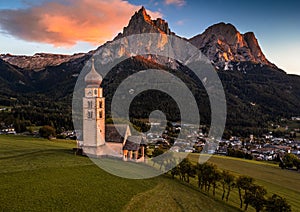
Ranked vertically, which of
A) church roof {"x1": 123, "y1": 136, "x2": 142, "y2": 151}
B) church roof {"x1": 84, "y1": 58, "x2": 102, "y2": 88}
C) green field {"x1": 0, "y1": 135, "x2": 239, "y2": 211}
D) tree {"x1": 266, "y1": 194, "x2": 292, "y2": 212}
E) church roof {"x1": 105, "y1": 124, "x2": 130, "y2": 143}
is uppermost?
church roof {"x1": 84, "y1": 58, "x2": 102, "y2": 88}

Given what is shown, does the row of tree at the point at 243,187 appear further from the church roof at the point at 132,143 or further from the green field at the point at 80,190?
the church roof at the point at 132,143

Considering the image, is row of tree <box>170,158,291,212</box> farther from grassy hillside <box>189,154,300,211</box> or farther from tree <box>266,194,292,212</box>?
grassy hillside <box>189,154,300,211</box>

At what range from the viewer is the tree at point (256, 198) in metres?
35.3

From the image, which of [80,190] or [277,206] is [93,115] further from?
[277,206]

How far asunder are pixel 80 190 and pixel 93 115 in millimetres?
22321

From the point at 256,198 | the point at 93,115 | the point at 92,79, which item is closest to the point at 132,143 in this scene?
the point at 93,115

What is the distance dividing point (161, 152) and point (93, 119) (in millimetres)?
15613

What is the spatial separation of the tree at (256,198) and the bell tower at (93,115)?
27.7m

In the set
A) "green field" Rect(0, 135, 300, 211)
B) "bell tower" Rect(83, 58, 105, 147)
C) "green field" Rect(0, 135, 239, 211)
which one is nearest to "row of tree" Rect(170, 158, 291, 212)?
"green field" Rect(0, 135, 300, 211)

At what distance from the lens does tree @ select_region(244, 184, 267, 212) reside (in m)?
35.3

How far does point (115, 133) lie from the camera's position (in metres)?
52.6

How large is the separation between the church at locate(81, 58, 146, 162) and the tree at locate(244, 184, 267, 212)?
72.7 feet

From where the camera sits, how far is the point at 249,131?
18662 cm

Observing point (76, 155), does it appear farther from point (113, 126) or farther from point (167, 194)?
point (167, 194)
